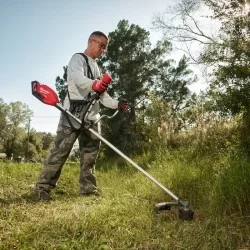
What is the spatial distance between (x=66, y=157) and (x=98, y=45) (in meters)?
1.46

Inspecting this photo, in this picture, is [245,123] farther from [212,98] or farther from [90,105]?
[212,98]

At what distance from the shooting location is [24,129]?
63.3 metres

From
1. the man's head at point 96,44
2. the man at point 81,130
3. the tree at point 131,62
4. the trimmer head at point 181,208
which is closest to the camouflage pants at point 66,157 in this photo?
the man at point 81,130

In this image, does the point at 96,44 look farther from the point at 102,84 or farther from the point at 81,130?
the point at 81,130

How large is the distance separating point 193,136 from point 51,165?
3.18m

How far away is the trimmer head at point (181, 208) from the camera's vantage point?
2.88m

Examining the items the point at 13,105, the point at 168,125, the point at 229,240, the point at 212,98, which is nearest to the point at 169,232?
the point at 229,240

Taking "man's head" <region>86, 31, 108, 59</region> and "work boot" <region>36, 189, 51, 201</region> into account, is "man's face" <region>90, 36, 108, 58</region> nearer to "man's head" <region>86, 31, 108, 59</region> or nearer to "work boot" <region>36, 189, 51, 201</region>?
"man's head" <region>86, 31, 108, 59</region>

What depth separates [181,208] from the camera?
9.63ft

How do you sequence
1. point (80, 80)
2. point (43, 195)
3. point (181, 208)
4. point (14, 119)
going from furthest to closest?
point (14, 119) → point (80, 80) → point (43, 195) → point (181, 208)

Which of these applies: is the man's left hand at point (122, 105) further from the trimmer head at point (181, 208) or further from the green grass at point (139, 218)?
the trimmer head at point (181, 208)

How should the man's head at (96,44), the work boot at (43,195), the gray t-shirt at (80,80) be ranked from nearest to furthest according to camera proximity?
1. the work boot at (43,195)
2. the gray t-shirt at (80,80)
3. the man's head at (96,44)

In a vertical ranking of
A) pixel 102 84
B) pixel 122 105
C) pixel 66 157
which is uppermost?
pixel 102 84

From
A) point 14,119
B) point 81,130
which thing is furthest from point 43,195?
point 14,119
